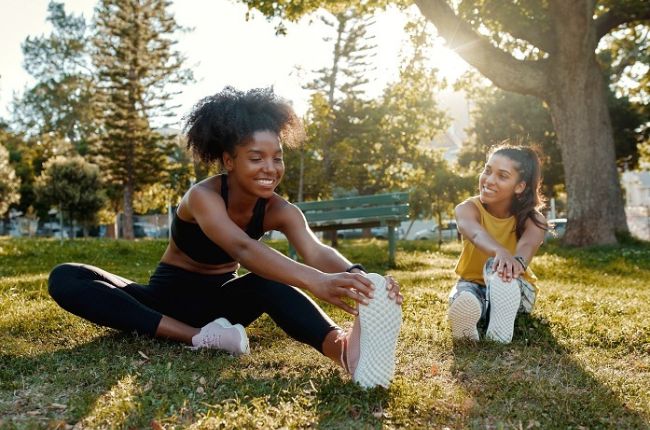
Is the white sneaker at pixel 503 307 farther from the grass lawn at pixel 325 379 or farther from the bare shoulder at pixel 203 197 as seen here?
the bare shoulder at pixel 203 197

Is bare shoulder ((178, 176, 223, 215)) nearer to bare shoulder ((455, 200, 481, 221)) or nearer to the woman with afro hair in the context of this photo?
the woman with afro hair

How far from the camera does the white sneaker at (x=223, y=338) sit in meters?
3.46

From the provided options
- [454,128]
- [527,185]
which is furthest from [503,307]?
[454,128]

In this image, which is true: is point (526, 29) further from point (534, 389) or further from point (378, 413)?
point (378, 413)

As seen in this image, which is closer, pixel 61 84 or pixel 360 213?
pixel 360 213

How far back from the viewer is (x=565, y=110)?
1268 cm

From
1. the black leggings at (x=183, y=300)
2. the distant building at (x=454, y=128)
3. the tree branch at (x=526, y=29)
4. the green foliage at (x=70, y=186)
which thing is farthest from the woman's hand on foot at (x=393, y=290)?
the distant building at (x=454, y=128)

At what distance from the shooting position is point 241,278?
3.65 m

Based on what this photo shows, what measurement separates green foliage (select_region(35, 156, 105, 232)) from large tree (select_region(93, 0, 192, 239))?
3418mm

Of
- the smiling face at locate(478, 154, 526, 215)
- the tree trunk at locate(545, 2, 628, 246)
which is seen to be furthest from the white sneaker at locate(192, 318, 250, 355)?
the tree trunk at locate(545, 2, 628, 246)

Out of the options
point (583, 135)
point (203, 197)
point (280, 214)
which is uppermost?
point (583, 135)

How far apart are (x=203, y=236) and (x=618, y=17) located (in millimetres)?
12856

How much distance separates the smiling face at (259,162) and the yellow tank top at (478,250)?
5.97ft

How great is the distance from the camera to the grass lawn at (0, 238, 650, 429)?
246cm
